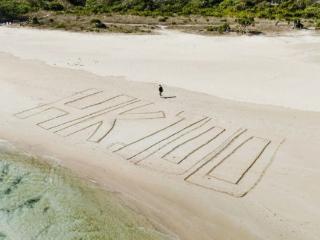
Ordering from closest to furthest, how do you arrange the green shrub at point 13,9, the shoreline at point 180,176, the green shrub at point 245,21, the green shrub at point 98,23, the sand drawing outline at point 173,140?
the shoreline at point 180,176 < the sand drawing outline at point 173,140 < the green shrub at point 245,21 < the green shrub at point 98,23 < the green shrub at point 13,9

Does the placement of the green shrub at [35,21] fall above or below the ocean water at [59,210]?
above

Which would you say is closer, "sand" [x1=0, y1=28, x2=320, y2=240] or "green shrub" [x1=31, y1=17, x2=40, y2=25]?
"sand" [x1=0, y1=28, x2=320, y2=240]

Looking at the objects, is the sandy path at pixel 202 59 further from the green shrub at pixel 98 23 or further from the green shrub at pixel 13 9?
the green shrub at pixel 13 9

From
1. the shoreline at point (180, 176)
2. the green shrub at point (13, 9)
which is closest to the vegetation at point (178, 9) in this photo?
the green shrub at point (13, 9)

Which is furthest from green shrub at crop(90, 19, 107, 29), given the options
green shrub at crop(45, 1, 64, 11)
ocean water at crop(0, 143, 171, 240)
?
ocean water at crop(0, 143, 171, 240)

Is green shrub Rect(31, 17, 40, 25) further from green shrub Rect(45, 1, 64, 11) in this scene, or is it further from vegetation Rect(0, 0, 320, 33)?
green shrub Rect(45, 1, 64, 11)

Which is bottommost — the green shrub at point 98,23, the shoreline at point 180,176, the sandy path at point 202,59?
the shoreline at point 180,176

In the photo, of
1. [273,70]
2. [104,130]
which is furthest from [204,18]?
[104,130]

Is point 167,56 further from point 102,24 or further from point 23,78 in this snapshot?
point 102,24
